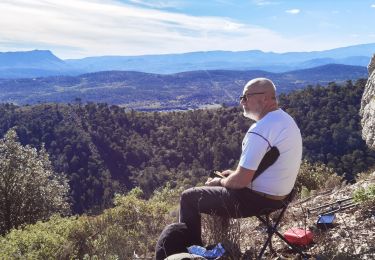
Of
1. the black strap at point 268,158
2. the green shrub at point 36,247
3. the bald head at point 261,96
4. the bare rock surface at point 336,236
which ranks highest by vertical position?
the bald head at point 261,96

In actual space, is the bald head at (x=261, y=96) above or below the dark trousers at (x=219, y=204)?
above

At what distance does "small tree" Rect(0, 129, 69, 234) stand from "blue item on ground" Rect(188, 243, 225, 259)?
1161 cm

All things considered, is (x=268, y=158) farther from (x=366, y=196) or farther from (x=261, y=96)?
(x=366, y=196)

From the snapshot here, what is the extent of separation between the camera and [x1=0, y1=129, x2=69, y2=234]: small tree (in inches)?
570

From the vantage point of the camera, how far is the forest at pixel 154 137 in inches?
1984

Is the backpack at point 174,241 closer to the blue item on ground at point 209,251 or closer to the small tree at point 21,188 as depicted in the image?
the blue item on ground at point 209,251

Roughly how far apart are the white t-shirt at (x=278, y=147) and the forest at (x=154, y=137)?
38.3 metres

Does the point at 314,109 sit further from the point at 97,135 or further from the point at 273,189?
the point at 273,189

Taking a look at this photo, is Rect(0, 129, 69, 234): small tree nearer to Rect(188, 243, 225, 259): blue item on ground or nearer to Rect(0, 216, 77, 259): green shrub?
Rect(0, 216, 77, 259): green shrub

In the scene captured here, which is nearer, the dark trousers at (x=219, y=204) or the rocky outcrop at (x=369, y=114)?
the dark trousers at (x=219, y=204)

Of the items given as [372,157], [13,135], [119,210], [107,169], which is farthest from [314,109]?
[119,210]

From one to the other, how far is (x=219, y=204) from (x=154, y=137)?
278 feet

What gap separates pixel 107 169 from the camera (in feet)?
243

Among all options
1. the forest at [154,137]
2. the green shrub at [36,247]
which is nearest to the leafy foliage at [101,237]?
the green shrub at [36,247]
